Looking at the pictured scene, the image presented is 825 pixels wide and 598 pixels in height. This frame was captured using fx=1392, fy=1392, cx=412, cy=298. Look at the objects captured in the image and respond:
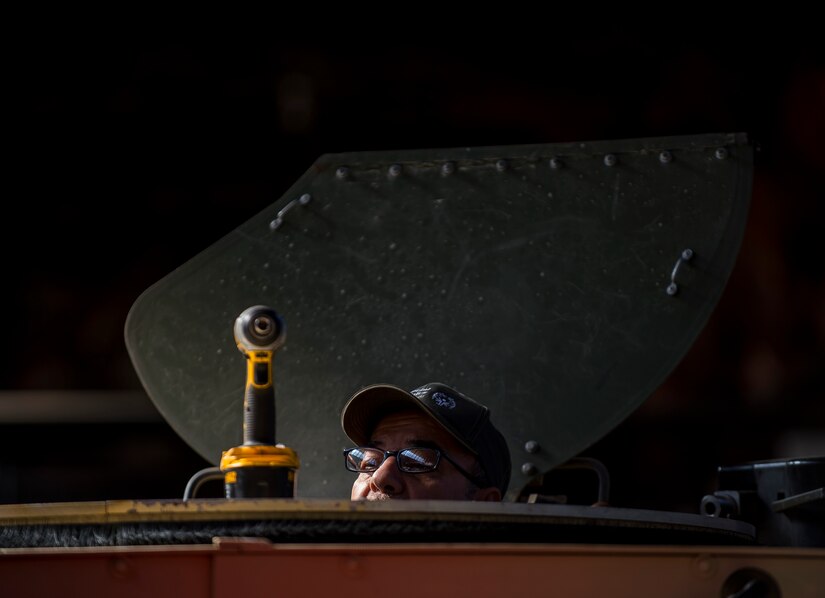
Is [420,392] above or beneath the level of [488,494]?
above

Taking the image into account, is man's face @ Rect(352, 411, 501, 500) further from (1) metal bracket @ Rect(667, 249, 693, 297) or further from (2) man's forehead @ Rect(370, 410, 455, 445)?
(1) metal bracket @ Rect(667, 249, 693, 297)

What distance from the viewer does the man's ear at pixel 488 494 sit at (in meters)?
2.04

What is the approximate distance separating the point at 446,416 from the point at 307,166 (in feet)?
5.14

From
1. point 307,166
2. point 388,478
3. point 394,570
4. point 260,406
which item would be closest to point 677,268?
point 388,478

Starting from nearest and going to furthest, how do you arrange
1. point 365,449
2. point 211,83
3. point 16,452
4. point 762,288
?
point 365,449
point 211,83
point 16,452
point 762,288

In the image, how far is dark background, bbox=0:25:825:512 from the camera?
11.3 ft

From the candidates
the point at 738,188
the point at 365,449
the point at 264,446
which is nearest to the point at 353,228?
the point at 365,449

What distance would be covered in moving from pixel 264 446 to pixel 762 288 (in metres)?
2.90

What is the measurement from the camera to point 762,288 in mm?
4004

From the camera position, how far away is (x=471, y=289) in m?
2.21

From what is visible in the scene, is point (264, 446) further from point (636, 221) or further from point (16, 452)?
point (16, 452)

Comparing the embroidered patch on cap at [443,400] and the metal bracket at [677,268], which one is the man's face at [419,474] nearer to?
the embroidered patch on cap at [443,400]

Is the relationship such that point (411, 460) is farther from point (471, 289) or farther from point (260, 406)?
point (260, 406)

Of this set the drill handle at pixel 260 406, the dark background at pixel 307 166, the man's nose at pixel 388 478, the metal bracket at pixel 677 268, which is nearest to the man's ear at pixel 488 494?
the man's nose at pixel 388 478
